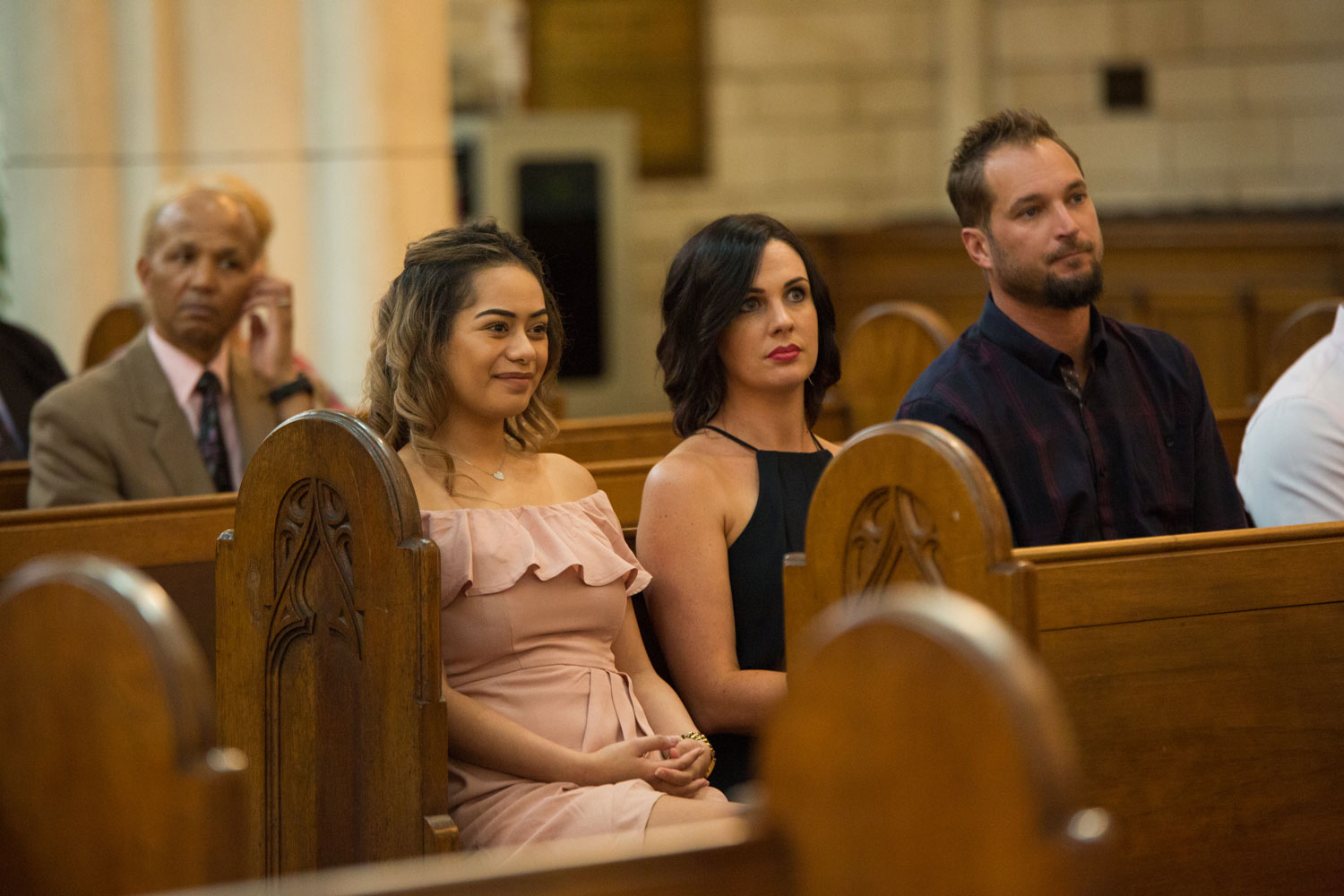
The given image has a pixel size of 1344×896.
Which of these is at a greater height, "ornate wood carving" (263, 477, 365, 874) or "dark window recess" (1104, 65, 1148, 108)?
"dark window recess" (1104, 65, 1148, 108)

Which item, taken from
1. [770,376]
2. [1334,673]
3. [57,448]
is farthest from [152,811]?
[57,448]

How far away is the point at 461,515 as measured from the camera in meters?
2.28

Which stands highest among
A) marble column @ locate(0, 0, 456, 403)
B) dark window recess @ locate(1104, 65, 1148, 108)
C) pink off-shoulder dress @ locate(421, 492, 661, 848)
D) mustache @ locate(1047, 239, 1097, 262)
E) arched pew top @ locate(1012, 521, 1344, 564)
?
dark window recess @ locate(1104, 65, 1148, 108)

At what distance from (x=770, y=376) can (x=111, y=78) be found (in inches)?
128

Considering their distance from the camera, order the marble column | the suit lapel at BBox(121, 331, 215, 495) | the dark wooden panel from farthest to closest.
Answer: the dark wooden panel, the marble column, the suit lapel at BBox(121, 331, 215, 495)

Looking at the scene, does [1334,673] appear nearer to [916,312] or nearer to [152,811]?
[152,811]

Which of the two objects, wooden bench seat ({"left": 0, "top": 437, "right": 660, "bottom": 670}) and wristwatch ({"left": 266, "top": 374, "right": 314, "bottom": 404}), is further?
wristwatch ({"left": 266, "top": 374, "right": 314, "bottom": 404})

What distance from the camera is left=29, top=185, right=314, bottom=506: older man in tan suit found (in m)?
3.28

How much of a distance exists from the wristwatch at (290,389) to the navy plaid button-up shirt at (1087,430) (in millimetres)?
1542

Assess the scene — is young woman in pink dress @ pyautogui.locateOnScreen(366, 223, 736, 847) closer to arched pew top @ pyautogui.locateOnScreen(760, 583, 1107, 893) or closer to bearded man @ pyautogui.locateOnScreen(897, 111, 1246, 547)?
bearded man @ pyautogui.locateOnScreen(897, 111, 1246, 547)

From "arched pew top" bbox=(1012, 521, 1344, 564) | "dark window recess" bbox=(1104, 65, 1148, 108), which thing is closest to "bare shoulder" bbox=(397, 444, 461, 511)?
"arched pew top" bbox=(1012, 521, 1344, 564)

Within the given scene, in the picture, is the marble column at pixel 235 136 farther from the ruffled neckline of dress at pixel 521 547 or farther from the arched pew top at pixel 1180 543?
the arched pew top at pixel 1180 543

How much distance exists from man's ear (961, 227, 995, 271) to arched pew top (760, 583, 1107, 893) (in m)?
1.90

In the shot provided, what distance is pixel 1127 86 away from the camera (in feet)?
31.8
